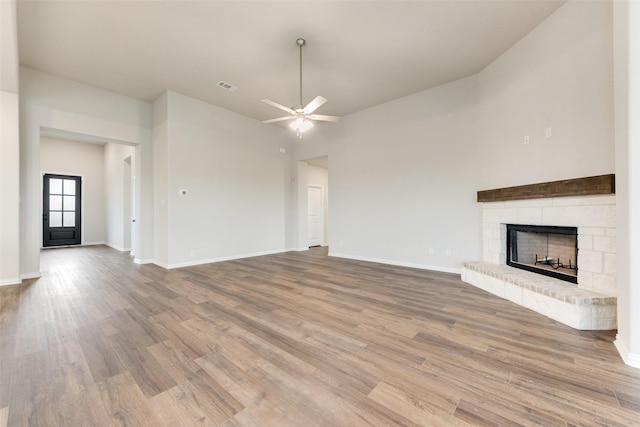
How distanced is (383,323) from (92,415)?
2.22m

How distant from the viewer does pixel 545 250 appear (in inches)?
131

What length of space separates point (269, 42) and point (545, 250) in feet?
15.3

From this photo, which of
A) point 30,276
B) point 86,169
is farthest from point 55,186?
point 30,276

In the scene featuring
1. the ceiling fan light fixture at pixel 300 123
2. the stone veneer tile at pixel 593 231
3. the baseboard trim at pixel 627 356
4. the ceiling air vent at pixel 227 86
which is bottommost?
the baseboard trim at pixel 627 356

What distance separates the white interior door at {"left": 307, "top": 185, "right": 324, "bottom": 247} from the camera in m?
8.43

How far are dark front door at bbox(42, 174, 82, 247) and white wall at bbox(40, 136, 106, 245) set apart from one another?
19 centimetres

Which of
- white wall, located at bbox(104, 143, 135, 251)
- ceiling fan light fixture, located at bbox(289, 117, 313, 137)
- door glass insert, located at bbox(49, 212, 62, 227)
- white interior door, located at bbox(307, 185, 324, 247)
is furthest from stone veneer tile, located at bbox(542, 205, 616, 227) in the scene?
door glass insert, located at bbox(49, 212, 62, 227)

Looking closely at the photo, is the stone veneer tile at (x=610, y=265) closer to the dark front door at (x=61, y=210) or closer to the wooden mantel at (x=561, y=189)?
the wooden mantel at (x=561, y=189)

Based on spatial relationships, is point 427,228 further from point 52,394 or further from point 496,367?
point 52,394

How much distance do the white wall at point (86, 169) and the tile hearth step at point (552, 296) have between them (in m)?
11.5

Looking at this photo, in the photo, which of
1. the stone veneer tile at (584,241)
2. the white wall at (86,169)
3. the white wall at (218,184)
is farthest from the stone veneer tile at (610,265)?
the white wall at (86,169)

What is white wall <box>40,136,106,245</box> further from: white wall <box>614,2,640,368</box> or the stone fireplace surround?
white wall <box>614,2,640,368</box>

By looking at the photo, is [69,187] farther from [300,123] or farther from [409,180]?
[409,180]

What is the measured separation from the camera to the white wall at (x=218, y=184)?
16.7 ft
